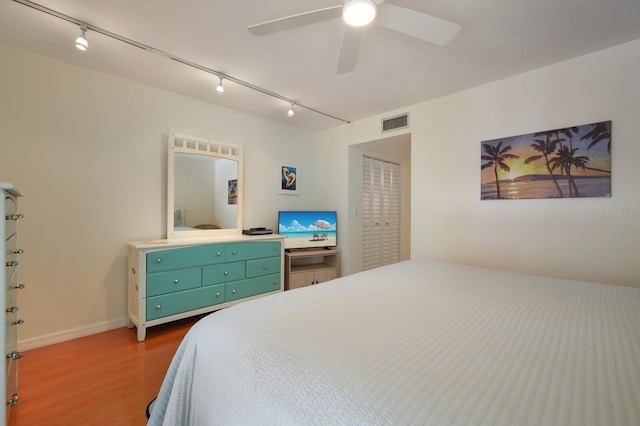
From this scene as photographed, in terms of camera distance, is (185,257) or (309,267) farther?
(309,267)

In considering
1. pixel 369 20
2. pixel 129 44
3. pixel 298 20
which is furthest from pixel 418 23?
pixel 129 44

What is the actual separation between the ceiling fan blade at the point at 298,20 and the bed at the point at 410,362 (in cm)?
150

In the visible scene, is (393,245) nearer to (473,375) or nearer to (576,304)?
(576,304)

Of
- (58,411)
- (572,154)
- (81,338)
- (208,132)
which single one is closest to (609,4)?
(572,154)

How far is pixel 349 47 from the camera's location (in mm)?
1635

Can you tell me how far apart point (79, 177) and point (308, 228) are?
2428mm

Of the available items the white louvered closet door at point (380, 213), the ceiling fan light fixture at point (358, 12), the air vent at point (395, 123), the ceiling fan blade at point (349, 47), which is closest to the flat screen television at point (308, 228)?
the white louvered closet door at point (380, 213)

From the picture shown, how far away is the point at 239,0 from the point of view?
155cm

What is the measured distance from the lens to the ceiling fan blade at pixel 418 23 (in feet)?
4.53

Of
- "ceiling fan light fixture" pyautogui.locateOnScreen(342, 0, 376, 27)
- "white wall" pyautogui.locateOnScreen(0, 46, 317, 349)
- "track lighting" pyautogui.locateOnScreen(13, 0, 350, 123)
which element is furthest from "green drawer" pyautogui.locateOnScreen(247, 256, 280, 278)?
"ceiling fan light fixture" pyautogui.locateOnScreen(342, 0, 376, 27)

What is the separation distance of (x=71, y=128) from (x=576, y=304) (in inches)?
149

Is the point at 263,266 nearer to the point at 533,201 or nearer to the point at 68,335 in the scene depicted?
the point at 68,335

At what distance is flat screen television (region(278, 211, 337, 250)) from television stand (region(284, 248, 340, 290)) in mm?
108

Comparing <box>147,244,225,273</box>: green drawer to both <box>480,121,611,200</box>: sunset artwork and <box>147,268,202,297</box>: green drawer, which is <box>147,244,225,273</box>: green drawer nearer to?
<box>147,268,202,297</box>: green drawer
